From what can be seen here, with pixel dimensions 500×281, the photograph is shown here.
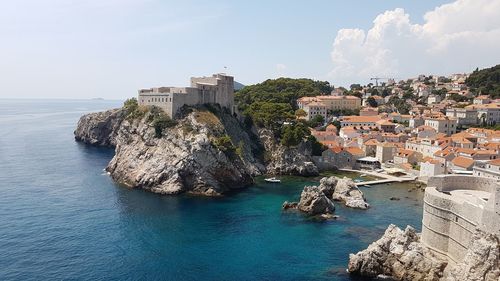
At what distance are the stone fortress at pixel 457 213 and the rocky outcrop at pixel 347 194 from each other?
14024mm

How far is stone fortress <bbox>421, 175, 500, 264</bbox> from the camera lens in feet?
86.8

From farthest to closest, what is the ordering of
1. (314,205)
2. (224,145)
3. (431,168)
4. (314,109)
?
1. (314,109)
2. (431,168)
3. (224,145)
4. (314,205)

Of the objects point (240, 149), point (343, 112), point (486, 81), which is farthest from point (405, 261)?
point (486, 81)

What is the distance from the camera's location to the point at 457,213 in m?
29.5

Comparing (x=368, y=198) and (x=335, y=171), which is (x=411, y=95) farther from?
(x=368, y=198)

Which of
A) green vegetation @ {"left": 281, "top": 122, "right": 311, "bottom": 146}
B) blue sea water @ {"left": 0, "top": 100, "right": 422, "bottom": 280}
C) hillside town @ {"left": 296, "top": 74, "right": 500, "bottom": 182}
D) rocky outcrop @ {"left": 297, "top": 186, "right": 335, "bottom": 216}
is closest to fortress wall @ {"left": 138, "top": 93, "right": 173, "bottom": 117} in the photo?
blue sea water @ {"left": 0, "top": 100, "right": 422, "bottom": 280}

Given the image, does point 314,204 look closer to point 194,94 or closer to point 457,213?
point 457,213

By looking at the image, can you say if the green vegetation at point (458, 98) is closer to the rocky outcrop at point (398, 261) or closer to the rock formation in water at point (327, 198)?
the rock formation in water at point (327, 198)

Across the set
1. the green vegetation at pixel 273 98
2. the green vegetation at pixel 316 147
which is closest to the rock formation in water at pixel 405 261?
the green vegetation at pixel 316 147

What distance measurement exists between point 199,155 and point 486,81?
107m

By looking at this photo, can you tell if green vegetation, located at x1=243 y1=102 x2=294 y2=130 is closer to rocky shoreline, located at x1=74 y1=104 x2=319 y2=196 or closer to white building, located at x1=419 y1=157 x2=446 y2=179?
rocky shoreline, located at x1=74 y1=104 x2=319 y2=196

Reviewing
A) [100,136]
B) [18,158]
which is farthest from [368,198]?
[100,136]

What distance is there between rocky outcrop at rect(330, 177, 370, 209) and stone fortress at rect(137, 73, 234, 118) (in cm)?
2622

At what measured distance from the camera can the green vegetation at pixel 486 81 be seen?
118m
